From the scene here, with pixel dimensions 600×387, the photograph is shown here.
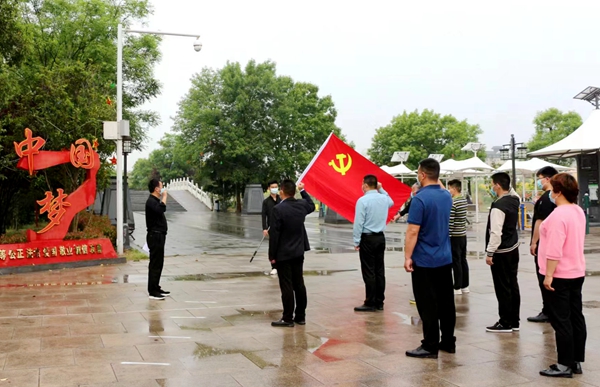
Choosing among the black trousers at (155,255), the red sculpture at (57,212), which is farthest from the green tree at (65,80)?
the black trousers at (155,255)

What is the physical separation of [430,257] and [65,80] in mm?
14461

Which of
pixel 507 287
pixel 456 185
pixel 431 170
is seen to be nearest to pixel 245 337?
pixel 431 170

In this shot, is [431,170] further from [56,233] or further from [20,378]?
[56,233]

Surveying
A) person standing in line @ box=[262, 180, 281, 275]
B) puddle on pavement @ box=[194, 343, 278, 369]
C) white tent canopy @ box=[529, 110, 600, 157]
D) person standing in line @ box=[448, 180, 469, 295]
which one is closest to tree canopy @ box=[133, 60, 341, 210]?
white tent canopy @ box=[529, 110, 600, 157]

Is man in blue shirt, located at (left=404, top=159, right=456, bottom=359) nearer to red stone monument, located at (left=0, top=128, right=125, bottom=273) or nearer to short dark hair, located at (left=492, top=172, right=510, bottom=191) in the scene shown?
short dark hair, located at (left=492, top=172, right=510, bottom=191)

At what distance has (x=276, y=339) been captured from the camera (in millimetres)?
6676

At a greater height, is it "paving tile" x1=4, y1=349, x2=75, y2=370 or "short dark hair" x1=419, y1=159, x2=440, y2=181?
"short dark hair" x1=419, y1=159, x2=440, y2=181

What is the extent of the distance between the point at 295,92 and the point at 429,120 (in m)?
17.0

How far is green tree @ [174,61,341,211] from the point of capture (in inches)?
1673

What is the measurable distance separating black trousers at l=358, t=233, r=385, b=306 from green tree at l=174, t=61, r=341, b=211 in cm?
3376

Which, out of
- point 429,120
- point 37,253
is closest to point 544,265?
point 37,253

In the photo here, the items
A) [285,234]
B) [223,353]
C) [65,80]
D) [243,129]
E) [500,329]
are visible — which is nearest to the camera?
[223,353]

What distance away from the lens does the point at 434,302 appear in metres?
5.92

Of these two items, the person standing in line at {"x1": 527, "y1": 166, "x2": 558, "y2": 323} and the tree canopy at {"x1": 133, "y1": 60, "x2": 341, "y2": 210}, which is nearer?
the person standing in line at {"x1": 527, "y1": 166, "x2": 558, "y2": 323}
